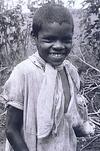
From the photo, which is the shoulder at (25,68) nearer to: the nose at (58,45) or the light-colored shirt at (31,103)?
the light-colored shirt at (31,103)

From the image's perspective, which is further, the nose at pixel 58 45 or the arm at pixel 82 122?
the arm at pixel 82 122

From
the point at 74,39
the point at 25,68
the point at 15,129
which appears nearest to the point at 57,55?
the point at 25,68

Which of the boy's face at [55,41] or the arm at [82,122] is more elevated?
the boy's face at [55,41]

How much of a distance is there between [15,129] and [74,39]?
4246 mm

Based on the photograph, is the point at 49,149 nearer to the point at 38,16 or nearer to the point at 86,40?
the point at 38,16

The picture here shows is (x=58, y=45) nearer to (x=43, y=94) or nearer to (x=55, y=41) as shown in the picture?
(x=55, y=41)

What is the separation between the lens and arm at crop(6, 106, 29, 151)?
1.76m

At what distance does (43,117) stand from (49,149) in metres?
0.16

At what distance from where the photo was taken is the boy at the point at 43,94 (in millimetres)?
1737

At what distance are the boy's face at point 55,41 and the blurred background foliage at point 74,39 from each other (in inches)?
113

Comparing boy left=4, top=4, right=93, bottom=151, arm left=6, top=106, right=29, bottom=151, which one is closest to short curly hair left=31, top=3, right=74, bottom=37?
boy left=4, top=4, right=93, bottom=151

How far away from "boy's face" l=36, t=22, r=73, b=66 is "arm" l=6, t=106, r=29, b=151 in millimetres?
279

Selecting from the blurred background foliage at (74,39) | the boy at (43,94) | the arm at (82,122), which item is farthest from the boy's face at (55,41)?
the blurred background foliage at (74,39)

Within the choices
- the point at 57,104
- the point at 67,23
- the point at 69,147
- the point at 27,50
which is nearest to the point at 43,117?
the point at 57,104
